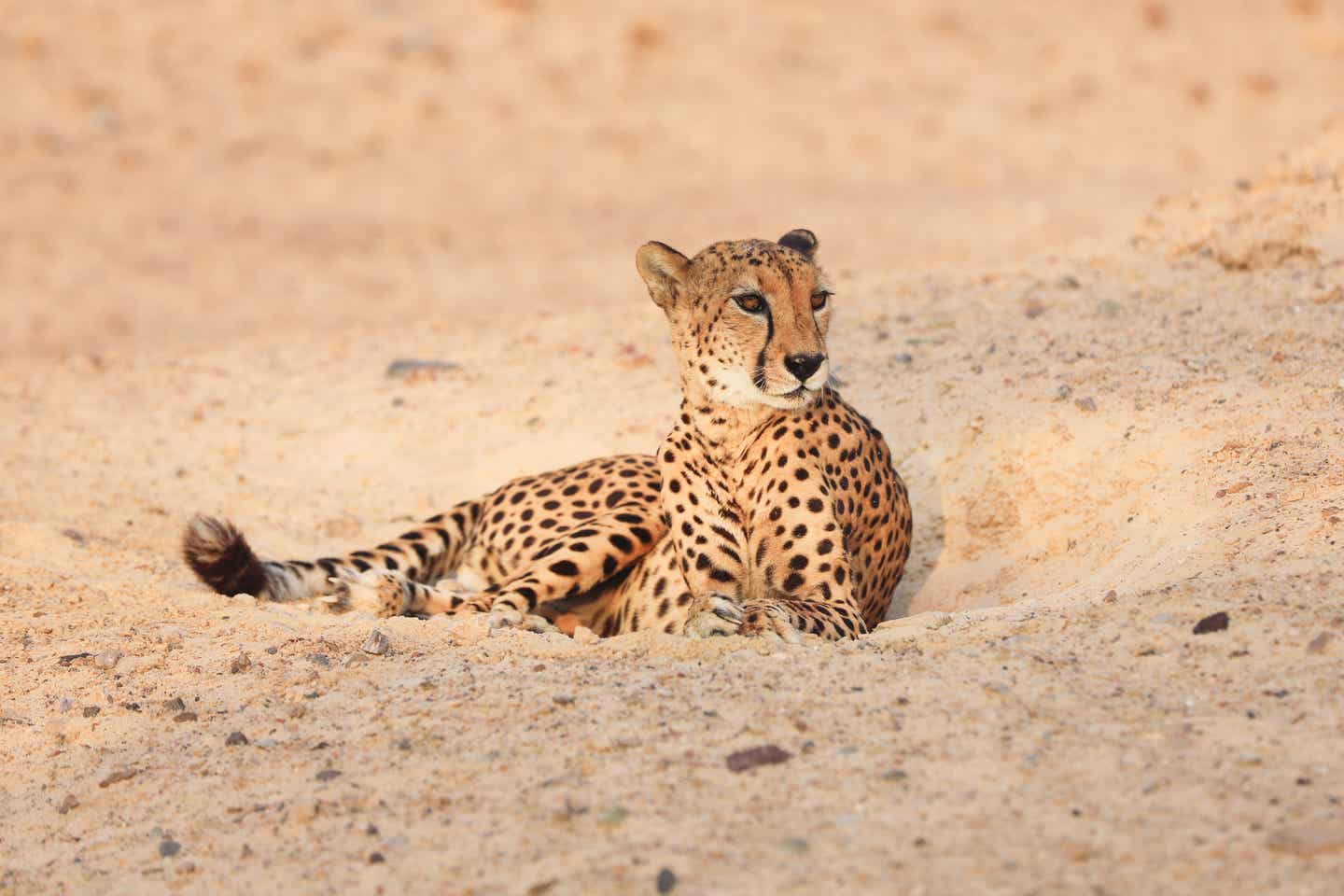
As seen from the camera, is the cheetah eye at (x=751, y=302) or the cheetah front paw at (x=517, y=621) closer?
the cheetah eye at (x=751, y=302)

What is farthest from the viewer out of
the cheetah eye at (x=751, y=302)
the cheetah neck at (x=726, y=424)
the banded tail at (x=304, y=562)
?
the banded tail at (x=304, y=562)

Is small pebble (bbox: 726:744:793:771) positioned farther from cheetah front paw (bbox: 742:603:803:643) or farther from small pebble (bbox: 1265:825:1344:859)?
small pebble (bbox: 1265:825:1344:859)

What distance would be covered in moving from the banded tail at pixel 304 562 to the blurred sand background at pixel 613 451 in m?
0.10

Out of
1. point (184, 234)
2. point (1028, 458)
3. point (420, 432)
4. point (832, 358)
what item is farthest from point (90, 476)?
point (184, 234)

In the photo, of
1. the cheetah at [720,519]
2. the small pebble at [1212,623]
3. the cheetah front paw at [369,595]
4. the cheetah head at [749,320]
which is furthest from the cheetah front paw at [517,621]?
the small pebble at [1212,623]

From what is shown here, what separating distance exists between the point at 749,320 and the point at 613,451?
6.15 ft

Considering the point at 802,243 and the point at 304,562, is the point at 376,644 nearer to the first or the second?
the point at 304,562

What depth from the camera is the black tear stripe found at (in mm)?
4129

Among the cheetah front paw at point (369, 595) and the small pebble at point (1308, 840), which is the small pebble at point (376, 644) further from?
the small pebble at point (1308, 840)

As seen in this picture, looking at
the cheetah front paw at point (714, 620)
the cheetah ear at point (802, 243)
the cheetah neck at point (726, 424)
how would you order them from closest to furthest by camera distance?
the cheetah front paw at point (714, 620) < the cheetah neck at point (726, 424) < the cheetah ear at point (802, 243)

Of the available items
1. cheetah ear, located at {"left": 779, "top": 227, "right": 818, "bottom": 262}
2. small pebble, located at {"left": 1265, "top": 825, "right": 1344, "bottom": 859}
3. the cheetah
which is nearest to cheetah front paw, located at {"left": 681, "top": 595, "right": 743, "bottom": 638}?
the cheetah

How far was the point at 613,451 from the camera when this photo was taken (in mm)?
5965

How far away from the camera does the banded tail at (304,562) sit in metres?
4.66

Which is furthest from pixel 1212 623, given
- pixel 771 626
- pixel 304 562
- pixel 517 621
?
pixel 304 562
